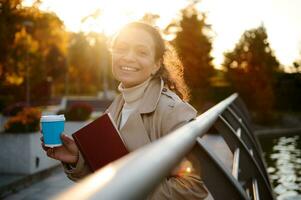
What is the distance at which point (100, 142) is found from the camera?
220 centimetres

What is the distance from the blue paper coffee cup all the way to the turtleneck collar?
390mm

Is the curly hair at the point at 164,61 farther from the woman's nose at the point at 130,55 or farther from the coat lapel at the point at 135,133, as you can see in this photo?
the coat lapel at the point at 135,133

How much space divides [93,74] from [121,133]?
71762mm

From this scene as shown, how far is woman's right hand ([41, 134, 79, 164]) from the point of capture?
2.31m

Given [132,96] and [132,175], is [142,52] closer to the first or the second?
[132,96]

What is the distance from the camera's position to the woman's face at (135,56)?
2.49m

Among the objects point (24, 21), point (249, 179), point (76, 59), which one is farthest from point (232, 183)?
point (76, 59)

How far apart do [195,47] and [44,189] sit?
91.3 feet

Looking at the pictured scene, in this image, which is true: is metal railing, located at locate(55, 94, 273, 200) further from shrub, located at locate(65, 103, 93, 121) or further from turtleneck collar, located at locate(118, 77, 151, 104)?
shrub, located at locate(65, 103, 93, 121)

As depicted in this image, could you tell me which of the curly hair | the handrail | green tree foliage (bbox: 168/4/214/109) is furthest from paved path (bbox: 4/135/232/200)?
green tree foliage (bbox: 168/4/214/109)

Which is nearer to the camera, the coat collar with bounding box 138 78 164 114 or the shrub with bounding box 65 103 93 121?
the coat collar with bounding box 138 78 164 114

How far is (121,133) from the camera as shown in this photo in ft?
7.43

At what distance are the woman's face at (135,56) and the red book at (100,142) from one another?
410 millimetres

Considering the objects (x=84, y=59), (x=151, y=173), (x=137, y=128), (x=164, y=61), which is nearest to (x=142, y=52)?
(x=164, y=61)
